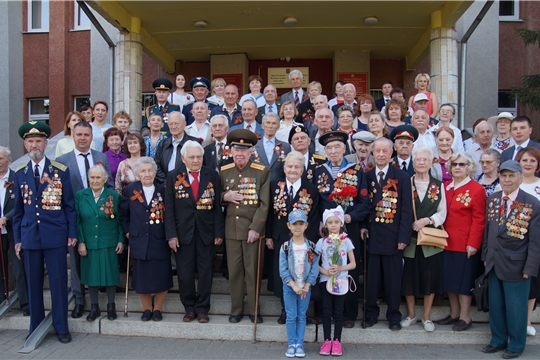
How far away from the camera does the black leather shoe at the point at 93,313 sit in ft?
18.8

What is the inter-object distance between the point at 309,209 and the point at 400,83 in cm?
900

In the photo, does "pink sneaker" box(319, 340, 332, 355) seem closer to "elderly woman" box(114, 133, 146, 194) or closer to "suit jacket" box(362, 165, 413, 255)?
"suit jacket" box(362, 165, 413, 255)

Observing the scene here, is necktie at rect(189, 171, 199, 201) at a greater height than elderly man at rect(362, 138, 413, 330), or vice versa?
necktie at rect(189, 171, 199, 201)

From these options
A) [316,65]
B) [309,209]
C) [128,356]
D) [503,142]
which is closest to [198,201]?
[309,209]

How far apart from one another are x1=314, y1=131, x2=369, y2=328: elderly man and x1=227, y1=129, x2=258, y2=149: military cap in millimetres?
850

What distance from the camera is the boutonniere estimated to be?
18.8ft

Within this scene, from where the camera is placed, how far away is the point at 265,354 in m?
5.09

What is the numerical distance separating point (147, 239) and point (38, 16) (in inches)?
486

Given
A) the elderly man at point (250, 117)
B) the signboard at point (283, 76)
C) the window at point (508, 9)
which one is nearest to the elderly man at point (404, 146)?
the elderly man at point (250, 117)

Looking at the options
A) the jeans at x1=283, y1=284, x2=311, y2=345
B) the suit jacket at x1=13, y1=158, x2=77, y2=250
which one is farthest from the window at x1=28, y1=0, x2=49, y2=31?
the jeans at x1=283, y1=284, x2=311, y2=345

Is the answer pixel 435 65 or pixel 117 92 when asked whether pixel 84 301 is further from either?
pixel 435 65

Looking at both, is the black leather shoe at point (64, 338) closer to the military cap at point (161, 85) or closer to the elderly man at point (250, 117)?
the elderly man at point (250, 117)

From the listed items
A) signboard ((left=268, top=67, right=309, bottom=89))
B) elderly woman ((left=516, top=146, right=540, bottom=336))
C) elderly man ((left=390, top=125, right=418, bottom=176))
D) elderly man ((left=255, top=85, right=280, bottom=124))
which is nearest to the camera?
elderly woman ((left=516, top=146, right=540, bottom=336))

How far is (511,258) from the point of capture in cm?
495
